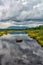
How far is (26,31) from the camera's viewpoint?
5133 mm

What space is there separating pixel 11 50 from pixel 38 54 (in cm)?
86

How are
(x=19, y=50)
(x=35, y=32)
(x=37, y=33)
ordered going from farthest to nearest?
1. (x=35, y=32)
2. (x=37, y=33)
3. (x=19, y=50)

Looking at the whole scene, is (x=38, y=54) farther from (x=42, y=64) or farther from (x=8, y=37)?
(x=8, y=37)

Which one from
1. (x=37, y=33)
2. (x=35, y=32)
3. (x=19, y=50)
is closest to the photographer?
(x=19, y=50)

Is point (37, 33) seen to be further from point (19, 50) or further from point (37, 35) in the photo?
point (19, 50)

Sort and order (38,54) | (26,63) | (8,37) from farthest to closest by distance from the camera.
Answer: (8,37) → (38,54) → (26,63)

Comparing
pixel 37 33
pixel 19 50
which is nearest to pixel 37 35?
pixel 37 33

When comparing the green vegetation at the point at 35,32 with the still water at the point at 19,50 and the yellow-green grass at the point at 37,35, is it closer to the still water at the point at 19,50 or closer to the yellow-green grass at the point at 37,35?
the yellow-green grass at the point at 37,35

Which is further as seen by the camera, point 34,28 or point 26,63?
point 34,28

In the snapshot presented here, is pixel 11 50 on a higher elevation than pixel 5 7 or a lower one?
lower

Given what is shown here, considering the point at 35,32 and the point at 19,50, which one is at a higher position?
the point at 35,32

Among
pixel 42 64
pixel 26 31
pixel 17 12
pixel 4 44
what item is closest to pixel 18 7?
pixel 17 12

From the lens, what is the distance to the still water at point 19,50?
4.34 metres

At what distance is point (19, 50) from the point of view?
467 centimetres
